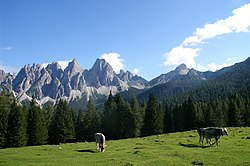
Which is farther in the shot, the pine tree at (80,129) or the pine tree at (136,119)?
the pine tree at (80,129)

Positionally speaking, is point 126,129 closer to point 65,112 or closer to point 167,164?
point 65,112

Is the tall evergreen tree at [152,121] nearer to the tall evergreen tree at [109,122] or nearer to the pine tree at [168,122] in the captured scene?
the tall evergreen tree at [109,122]

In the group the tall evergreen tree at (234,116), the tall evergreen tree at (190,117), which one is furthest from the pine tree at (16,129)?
the tall evergreen tree at (234,116)

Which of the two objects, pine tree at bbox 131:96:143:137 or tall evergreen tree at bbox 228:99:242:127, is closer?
pine tree at bbox 131:96:143:137

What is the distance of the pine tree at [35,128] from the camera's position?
79.4 meters

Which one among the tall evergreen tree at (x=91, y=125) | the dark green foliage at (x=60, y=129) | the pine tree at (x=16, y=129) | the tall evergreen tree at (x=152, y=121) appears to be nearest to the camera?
the pine tree at (x=16, y=129)

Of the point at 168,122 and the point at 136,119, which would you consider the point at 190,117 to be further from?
the point at 136,119

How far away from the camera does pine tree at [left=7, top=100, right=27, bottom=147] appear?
236 feet

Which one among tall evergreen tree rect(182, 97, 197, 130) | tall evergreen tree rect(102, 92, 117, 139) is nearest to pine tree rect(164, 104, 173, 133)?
tall evergreen tree rect(182, 97, 197, 130)

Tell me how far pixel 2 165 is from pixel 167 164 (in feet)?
50.1

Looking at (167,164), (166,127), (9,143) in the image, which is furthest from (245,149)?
(166,127)

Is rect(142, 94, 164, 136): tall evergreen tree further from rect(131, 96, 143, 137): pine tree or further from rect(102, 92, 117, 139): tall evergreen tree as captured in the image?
rect(102, 92, 117, 139): tall evergreen tree

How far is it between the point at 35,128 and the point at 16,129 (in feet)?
25.3

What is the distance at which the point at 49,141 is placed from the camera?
300 ft
